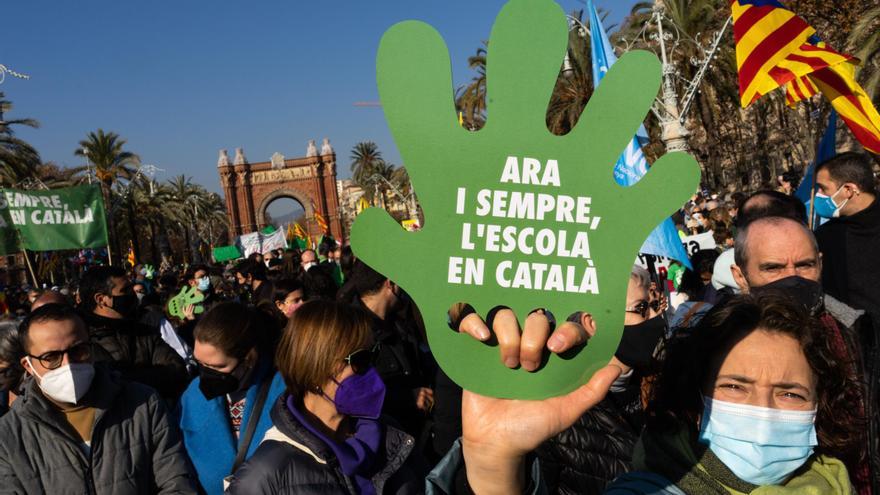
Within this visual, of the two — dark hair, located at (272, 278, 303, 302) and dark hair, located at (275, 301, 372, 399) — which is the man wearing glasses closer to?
dark hair, located at (275, 301, 372, 399)

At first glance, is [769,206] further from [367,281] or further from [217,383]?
[217,383]

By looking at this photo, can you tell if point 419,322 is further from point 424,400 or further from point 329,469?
point 329,469

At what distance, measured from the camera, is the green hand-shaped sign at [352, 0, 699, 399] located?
1.52 metres

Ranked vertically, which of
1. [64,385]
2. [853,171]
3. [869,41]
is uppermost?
[869,41]

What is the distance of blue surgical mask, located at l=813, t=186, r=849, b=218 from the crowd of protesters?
0.04 feet

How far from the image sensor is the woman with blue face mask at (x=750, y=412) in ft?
5.64

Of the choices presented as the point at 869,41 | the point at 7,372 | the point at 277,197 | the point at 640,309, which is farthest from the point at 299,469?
the point at 277,197

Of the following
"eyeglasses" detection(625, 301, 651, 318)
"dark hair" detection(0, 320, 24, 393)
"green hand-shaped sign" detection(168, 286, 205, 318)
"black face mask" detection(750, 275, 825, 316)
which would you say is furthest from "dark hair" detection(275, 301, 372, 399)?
"green hand-shaped sign" detection(168, 286, 205, 318)

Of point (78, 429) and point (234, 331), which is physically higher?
point (234, 331)

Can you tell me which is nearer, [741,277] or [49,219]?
[741,277]

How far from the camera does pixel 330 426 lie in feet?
7.95

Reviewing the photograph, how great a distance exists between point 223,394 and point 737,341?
2200 mm

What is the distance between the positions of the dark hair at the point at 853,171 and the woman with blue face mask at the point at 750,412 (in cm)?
218

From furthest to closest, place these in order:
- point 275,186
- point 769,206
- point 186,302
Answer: point 275,186, point 186,302, point 769,206
